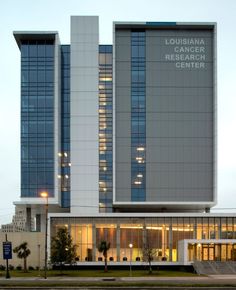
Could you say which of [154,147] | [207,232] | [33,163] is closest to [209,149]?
[154,147]

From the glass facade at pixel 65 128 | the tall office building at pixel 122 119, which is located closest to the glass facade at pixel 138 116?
the tall office building at pixel 122 119

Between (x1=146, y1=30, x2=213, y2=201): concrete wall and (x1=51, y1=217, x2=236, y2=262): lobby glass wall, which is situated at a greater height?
(x1=146, y1=30, x2=213, y2=201): concrete wall

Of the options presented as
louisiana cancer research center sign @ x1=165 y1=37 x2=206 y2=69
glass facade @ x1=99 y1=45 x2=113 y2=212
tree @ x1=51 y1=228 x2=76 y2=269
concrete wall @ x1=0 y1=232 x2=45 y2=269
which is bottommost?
concrete wall @ x1=0 y1=232 x2=45 y2=269

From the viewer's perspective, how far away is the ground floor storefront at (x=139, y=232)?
91.4 metres

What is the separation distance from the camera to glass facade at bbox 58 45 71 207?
344 ft

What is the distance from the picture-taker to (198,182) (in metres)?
103

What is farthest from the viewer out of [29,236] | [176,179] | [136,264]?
[176,179]

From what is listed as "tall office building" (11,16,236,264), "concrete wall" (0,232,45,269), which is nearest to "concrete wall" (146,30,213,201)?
Answer: "tall office building" (11,16,236,264)

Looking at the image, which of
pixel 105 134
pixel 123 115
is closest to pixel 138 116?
pixel 123 115

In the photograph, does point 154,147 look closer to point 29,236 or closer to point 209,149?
point 209,149

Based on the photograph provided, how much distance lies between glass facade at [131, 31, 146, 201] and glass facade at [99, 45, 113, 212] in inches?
185

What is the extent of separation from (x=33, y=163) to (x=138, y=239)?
27258 mm

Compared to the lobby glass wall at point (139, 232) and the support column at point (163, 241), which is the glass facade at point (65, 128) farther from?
the support column at point (163, 241)

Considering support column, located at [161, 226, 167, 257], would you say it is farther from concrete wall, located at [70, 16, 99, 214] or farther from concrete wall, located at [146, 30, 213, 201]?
concrete wall, located at [70, 16, 99, 214]
